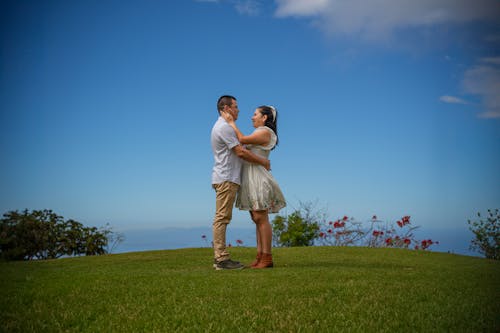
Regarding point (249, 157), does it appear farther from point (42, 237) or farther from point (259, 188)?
point (42, 237)

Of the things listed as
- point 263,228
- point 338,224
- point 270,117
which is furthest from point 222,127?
point 338,224

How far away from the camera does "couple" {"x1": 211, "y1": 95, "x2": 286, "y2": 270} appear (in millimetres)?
6504

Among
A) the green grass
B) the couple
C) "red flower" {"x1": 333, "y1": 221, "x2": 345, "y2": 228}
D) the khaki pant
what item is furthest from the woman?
"red flower" {"x1": 333, "y1": 221, "x2": 345, "y2": 228}

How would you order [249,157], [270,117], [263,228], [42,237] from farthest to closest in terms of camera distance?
[42,237]
[270,117]
[263,228]
[249,157]

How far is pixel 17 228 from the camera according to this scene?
41.6 ft

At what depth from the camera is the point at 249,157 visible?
6.49 m

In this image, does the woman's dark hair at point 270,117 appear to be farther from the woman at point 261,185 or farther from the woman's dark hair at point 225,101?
the woman's dark hair at point 225,101

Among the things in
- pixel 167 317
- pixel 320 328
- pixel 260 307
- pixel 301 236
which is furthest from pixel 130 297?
pixel 301 236

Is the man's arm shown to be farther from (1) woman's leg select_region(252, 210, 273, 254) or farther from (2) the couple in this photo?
(1) woman's leg select_region(252, 210, 273, 254)

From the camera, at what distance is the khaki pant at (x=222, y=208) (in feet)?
21.4

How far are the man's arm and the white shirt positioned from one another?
9 centimetres

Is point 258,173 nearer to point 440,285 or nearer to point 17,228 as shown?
point 440,285

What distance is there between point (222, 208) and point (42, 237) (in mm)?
8648

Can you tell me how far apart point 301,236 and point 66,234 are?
288 inches
